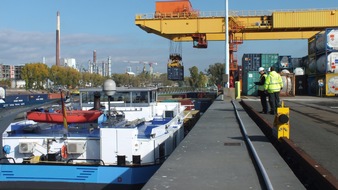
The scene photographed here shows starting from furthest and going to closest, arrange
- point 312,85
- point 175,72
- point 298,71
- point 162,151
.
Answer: point 298,71, point 175,72, point 312,85, point 162,151

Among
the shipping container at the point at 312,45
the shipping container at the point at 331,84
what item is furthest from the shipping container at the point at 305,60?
the shipping container at the point at 331,84

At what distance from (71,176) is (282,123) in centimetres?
471

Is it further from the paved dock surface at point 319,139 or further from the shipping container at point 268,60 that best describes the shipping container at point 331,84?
the paved dock surface at point 319,139

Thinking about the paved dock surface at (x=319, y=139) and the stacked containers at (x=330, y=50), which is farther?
the stacked containers at (x=330, y=50)

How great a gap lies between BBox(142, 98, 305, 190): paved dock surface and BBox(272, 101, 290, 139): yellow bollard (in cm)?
38

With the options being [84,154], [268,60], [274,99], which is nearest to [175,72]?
[268,60]

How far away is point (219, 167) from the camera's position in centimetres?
683

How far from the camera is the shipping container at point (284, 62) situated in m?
46.7

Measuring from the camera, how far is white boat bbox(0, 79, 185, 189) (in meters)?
8.90

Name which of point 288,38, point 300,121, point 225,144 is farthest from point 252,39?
point 225,144

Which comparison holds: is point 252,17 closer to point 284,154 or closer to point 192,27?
point 192,27

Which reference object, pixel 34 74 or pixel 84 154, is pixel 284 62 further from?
pixel 34 74

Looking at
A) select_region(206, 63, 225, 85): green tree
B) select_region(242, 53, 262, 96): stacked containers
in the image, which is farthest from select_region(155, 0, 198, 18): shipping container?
select_region(206, 63, 225, 85): green tree

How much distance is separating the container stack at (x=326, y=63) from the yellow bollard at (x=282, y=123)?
28.7m
